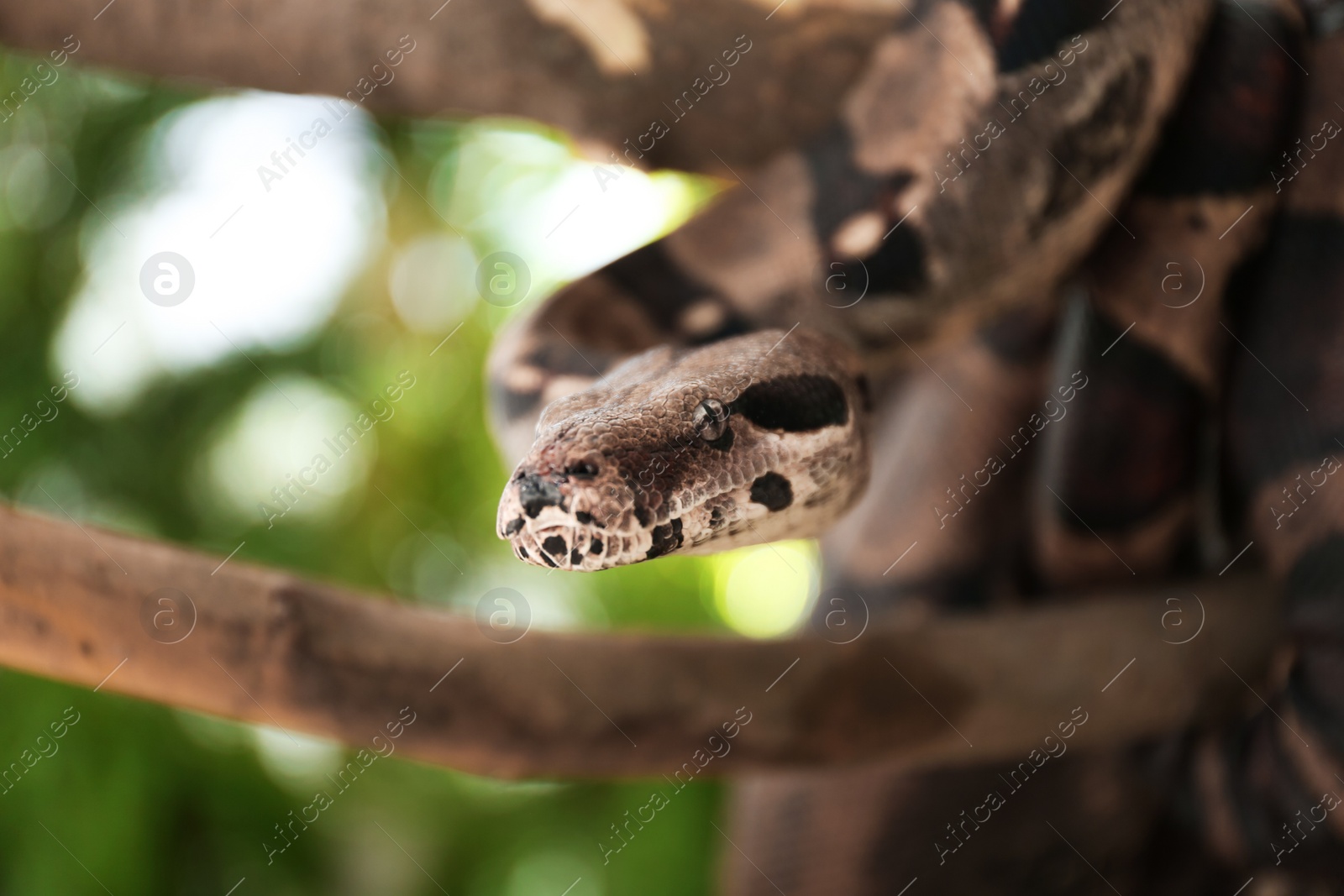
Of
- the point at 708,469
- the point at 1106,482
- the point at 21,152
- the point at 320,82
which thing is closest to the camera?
the point at 708,469

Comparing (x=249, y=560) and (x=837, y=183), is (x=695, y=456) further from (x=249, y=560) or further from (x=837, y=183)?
(x=249, y=560)

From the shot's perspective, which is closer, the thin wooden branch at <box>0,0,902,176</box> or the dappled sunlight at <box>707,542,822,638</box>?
the thin wooden branch at <box>0,0,902,176</box>

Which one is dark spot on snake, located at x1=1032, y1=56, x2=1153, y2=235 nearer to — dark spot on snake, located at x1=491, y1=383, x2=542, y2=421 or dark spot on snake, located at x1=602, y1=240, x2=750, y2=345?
dark spot on snake, located at x1=602, y1=240, x2=750, y2=345

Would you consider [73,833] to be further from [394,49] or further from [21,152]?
[394,49]

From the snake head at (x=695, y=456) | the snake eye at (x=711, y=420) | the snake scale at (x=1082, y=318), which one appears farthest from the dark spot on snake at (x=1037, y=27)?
the snake eye at (x=711, y=420)

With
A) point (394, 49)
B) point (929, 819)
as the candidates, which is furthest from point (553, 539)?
point (929, 819)

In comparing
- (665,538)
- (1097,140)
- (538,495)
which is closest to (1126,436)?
(1097,140)

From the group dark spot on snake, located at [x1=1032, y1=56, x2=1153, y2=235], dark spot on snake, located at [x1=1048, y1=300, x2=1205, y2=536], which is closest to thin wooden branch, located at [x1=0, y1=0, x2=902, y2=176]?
dark spot on snake, located at [x1=1032, y1=56, x2=1153, y2=235]
